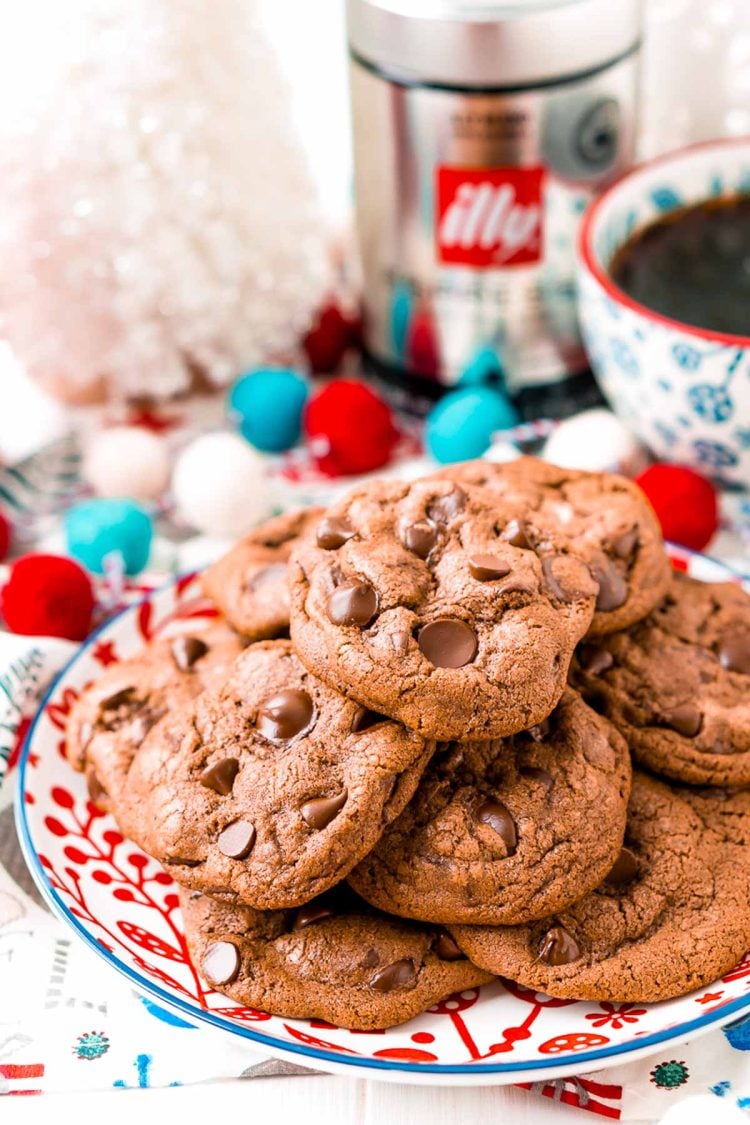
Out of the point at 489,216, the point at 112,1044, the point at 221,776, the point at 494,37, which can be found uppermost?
the point at 494,37

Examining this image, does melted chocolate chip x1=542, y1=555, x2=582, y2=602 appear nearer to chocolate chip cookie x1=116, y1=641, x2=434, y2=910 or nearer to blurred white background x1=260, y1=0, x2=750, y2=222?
chocolate chip cookie x1=116, y1=641, x2=434, y2=910

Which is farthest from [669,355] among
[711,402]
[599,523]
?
[599,523]

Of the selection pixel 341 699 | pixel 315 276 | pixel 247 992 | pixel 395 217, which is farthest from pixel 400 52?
pixel 247 992

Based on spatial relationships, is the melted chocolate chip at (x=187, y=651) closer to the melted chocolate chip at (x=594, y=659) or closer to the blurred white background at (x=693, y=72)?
the melted chocolate chip at (x=594, y=659)

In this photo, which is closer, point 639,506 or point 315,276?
point 639,506

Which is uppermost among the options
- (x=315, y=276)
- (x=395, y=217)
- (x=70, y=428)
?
(x=395, y=217)

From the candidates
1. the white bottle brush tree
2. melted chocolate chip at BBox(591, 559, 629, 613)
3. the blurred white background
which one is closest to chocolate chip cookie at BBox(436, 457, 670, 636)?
melted chocolate chip at BBox(591, 559, 629, 613)

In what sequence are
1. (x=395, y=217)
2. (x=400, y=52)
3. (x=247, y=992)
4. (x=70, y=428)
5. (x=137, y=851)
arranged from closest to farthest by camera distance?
1. (x=247, y=992)
2. (x=137, y=851)
3. (x=400, y=52)
4. (x=395, y=217)
5. (x=70, y=428)

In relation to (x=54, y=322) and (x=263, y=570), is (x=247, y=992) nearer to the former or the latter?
(x=263, y=570)

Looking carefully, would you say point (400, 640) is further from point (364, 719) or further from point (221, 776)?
point (221, 776)
